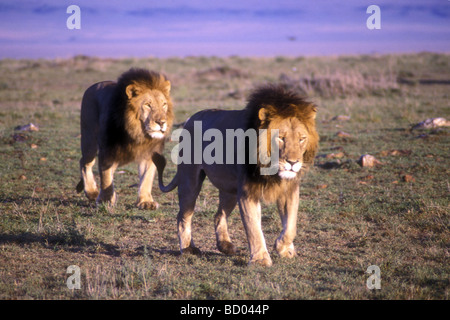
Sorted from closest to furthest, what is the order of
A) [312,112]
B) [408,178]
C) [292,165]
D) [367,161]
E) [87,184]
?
[292,165]
[312,112]
[87,184]
[408,178]
[367,161]

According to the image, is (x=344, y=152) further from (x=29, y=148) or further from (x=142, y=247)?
(x=29, y=148)

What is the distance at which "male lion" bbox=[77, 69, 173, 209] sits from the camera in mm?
6688

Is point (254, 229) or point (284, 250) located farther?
point (284, 250)

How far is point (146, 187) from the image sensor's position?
23.7 ft

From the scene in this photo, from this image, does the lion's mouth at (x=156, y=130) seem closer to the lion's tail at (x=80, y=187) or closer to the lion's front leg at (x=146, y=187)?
the lion's front leg at (x=146, y=187)

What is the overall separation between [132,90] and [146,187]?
1.41 meters

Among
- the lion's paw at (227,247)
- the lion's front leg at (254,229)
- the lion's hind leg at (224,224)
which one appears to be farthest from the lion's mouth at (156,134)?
the lion's front leg at (254,229)

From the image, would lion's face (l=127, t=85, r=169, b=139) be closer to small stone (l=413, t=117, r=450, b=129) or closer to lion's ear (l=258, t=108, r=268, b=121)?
lion's ear (l=258, t=108, r=268, b=121)

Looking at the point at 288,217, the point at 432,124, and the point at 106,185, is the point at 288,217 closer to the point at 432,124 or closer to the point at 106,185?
the point at 106,185

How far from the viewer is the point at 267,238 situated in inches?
233

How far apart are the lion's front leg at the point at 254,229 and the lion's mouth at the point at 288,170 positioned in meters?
0.44

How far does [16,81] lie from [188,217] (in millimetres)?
24482

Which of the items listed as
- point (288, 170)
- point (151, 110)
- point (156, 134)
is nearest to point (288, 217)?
point (288, 170)

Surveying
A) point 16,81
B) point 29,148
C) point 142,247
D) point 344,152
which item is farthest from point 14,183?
point 16,81
